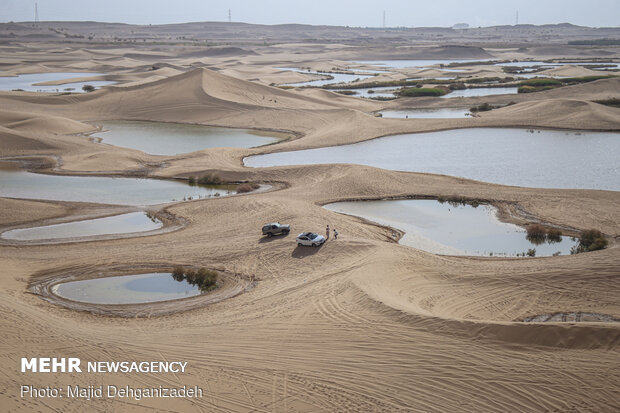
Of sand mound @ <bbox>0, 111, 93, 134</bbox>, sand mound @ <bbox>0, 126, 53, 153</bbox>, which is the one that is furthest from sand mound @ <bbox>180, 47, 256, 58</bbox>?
sand mound @ <bbox>0, 126, 53, 153</bbox>

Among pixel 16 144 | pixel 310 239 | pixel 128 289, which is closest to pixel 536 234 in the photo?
pixel 310 239

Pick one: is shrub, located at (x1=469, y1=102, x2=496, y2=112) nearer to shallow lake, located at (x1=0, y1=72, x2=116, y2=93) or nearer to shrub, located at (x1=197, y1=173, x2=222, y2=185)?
shrub, located at (x1=197, y1=173, x2=222, y2=185)

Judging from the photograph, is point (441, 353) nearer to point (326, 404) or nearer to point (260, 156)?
point (326, 404)

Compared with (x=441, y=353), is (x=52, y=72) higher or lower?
higher

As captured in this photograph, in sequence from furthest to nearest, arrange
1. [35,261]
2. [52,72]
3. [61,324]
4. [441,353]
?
[52,72] < [35,261] < [61,324] < [441,353]

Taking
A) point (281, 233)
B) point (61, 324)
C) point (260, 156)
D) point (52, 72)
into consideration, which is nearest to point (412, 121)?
point (260, 156)

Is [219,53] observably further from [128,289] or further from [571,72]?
[128,289]

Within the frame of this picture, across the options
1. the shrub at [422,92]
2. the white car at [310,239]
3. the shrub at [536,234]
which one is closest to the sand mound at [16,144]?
the white car at [310,239]

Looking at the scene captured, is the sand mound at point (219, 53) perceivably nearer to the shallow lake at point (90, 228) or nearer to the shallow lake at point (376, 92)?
the shallow lake at point (376, 92)
